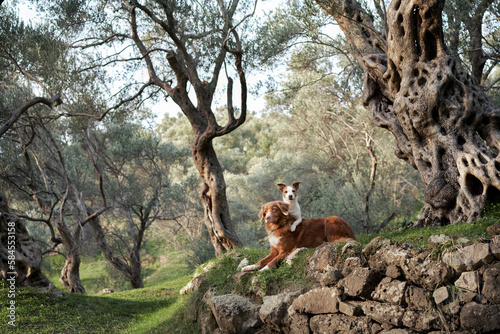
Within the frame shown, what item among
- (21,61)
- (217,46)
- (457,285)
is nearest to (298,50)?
(217,46)

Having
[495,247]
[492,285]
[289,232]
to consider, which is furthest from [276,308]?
[495,247]

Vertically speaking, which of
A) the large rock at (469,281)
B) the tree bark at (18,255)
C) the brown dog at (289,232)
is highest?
the tree bark at (18,255)

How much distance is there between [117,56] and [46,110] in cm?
416

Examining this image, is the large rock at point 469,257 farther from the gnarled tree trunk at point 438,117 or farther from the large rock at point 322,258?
the gnarled tree trunk at point 438,117

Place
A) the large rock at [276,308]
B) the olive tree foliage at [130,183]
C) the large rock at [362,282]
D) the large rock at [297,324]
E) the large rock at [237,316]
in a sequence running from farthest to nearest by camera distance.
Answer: the olive tree foliage at [130,183]
the large rock at [237,316]
the large rock at [276,308]
the large rock at [297,324]
the large rock at [362,282]

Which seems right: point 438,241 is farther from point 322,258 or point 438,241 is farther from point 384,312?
point 322,258

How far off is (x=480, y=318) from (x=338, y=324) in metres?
1.70

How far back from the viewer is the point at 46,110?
15773mm

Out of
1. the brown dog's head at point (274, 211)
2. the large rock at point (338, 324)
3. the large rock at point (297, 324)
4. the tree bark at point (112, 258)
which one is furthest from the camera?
the tree bark at point (112, 258)

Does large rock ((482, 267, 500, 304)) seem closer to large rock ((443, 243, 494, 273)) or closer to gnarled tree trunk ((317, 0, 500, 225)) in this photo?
large rock ((443, 243, 494, 273))

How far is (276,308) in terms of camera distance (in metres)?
5.91

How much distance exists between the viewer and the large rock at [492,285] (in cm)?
407

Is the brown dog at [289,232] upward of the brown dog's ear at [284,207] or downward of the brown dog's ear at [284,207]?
downward

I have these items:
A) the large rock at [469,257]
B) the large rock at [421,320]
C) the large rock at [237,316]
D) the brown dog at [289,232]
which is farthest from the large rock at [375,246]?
the large rock at [237,316]
